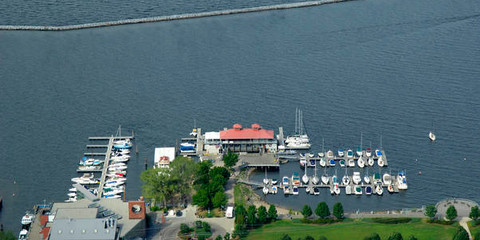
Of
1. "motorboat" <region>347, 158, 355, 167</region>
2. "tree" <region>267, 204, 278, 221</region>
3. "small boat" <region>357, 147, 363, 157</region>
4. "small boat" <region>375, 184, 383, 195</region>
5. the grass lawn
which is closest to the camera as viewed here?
the grass lawn

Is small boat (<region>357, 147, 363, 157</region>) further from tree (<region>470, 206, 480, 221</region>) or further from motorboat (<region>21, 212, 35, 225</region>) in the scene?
motorboat (<region>21, 212, 35, 225</region>)

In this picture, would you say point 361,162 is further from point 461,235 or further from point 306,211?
point 461,235

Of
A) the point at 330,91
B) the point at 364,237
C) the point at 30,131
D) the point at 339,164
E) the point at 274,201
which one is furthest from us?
the point at 330,91

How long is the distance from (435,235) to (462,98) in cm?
5237

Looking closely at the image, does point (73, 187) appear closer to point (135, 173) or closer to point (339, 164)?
point (135, 173)

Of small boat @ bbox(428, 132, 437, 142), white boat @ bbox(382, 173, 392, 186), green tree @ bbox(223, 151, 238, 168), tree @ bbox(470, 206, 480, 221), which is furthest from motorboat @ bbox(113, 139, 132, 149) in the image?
tree @ bbox(470, 206, 480, 221)

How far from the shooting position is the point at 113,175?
162875 mm

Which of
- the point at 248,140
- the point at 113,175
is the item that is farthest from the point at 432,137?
the point at 113,175

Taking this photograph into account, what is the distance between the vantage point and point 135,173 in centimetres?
16450

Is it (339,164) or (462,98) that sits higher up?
(462,98)

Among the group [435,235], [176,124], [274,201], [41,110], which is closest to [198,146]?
[176,124]

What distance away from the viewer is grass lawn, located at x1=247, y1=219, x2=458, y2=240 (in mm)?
140500

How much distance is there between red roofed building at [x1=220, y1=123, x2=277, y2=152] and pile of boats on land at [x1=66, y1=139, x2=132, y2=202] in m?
17.8

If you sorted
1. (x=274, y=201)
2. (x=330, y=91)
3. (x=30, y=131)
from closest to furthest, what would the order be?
(x=274, y=201) → (x=30, y=131) → (x=330, y=91)
